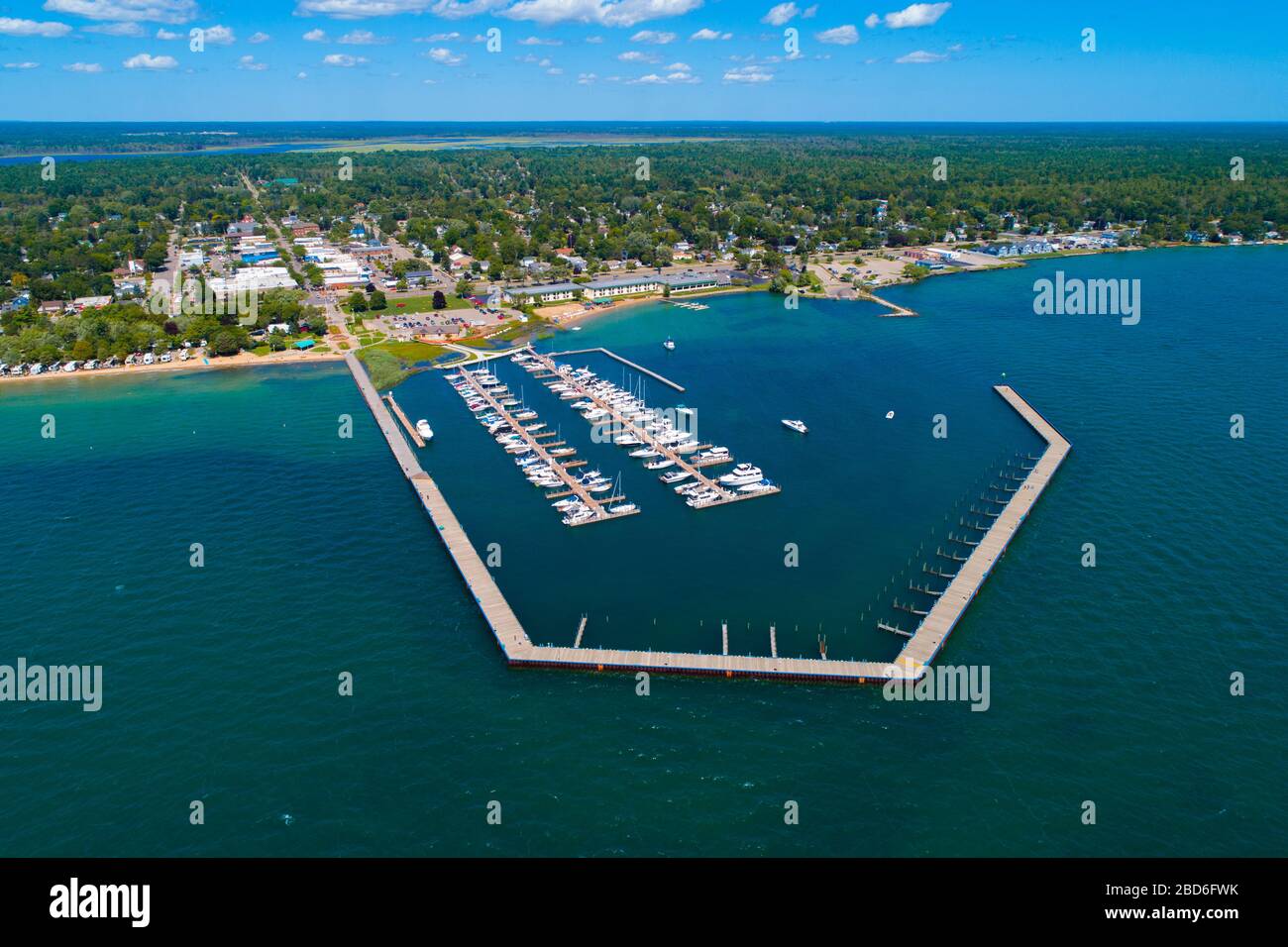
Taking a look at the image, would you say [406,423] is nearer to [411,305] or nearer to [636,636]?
[636,636]

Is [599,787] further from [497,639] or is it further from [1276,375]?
[1276,375]

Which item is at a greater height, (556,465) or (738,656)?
(556,465)

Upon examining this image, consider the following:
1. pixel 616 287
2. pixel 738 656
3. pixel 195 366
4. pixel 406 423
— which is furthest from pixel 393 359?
pixel 738 656

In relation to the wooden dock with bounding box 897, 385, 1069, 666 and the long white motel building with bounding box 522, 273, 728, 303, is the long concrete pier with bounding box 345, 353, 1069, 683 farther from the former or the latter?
the long white motel building with bounding box 522, 273, 728, 303

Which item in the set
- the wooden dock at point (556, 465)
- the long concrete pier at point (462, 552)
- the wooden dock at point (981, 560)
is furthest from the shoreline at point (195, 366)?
the wooden dock at point (981, 560)

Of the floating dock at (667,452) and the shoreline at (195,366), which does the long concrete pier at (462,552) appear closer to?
the floating dock at (667,452)
